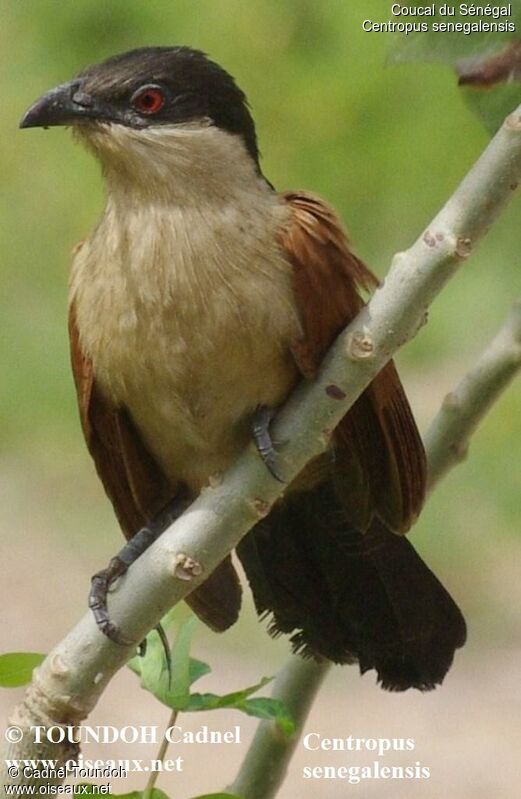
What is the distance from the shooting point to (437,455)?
168 centimetres

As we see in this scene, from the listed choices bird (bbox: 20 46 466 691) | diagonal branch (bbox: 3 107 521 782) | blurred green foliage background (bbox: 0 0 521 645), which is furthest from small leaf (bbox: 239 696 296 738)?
blurred green foliage background (bbox: 0 0 521 645)

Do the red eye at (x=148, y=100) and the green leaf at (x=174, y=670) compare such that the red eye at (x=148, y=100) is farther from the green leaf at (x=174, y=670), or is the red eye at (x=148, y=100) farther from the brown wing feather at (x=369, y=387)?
the green leaf at (x=174, y=670)

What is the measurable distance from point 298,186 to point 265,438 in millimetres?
2035

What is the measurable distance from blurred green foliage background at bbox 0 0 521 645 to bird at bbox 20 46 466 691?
1462 millimetres

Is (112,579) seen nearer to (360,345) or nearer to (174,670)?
(174,670)

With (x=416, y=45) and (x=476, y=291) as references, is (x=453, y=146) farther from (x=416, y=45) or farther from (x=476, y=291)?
(x=416, y=45)

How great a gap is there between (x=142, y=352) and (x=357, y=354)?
19.4 inches

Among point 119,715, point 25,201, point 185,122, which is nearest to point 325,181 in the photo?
point 25,201

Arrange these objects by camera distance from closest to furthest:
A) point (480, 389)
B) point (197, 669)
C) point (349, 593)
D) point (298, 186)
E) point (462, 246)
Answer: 1. point (462, 246)
2. point (197, 669)
3. point (480, 389)
4. point (349, 593)
5. point (298, 186)

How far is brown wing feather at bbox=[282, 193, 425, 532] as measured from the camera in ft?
5.52

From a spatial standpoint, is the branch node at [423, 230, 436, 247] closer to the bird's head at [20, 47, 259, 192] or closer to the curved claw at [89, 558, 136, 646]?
the curved claw at [89, 558, 136, 646]

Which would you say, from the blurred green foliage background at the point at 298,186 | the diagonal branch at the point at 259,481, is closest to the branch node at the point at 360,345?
the diagonal branch at the point at 259,481

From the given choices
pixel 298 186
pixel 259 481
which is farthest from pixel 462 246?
pixel 298 186

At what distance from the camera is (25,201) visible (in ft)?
13.5
